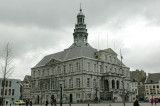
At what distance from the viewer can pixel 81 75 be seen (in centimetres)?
6312

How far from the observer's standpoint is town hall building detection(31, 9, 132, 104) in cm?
6359

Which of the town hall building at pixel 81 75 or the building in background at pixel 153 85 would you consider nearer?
the town hall building at pixel 81 75

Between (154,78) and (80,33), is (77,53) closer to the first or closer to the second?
(80,33)

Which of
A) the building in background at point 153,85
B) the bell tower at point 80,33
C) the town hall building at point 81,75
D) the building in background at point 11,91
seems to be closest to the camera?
the town hall building at point 81,75

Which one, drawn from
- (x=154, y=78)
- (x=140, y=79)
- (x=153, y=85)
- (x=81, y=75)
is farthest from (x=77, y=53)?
(x=140, y=79)

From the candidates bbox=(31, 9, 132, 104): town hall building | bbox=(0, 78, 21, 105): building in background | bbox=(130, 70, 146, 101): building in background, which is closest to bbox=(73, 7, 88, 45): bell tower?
bbox=(31, 9, 132, 104): town hall building

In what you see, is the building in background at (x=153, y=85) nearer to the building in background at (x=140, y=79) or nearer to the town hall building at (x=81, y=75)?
the building in background at (x=140, y=79)

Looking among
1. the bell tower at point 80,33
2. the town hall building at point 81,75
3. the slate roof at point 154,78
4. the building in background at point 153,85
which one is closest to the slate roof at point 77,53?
the town hall building at point 81,75

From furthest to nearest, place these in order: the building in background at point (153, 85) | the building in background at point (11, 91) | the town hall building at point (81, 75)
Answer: the building in background at point (153, 85) → the building in background at point (11, 91) → the town hall building at point (81, 75)

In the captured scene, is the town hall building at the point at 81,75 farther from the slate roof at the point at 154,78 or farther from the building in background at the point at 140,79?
the building in background at the point at 140,79

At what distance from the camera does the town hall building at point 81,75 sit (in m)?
63.6

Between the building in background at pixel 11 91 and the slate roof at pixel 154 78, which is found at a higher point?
the slate roof at pixel 154 78

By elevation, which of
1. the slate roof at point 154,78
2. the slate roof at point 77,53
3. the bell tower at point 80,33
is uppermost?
the bell tower at point 80,33

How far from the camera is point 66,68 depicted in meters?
68.8
